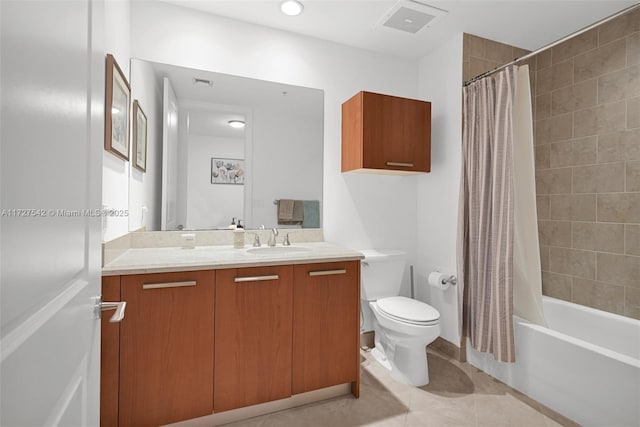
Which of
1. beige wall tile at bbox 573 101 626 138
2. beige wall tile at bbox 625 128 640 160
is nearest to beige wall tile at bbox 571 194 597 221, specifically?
beige wall tile at bbox 625 128 640 160

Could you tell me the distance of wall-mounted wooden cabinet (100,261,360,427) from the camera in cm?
145

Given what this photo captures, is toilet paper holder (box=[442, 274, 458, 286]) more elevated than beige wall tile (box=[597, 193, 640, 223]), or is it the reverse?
beige wall tile (box=[597, 193, 640, 223])

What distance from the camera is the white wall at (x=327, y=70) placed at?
Answer: 211 centimetres

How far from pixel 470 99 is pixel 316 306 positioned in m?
1.82

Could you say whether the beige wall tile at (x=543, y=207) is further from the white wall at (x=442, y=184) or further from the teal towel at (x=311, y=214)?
→ the teal towel at (x=311, y=214)

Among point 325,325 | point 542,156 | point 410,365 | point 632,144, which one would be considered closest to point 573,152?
point 542,156

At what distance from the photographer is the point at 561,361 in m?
1.78

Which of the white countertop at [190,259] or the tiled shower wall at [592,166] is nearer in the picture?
the white countertop at [190,259]

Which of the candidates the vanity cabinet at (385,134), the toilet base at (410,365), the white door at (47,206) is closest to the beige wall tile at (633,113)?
the vanity cabinet at (385,134)

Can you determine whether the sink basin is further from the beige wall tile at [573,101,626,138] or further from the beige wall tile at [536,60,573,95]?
the beige wall tile at [536,60,573,95]

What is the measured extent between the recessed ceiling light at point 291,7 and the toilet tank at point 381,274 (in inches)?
68.7

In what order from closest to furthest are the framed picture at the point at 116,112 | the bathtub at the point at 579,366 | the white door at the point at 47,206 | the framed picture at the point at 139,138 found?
the white door at the point at 47,206 → the framed picture at the point at 116,112 → the bathtub at the point at 579,366 → the framed picture at the point at 139,138

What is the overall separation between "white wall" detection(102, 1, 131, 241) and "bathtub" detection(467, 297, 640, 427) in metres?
2.40

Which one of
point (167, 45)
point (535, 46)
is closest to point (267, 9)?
point (167, 45)
